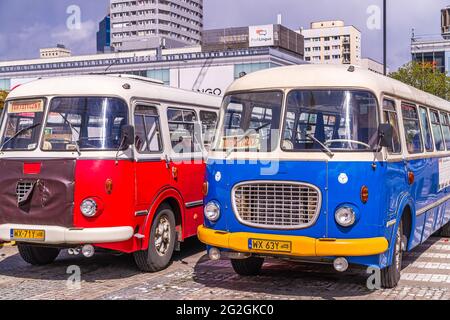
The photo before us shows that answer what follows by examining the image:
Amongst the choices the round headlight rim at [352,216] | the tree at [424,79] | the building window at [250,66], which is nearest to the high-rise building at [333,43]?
the building window at [250,66]

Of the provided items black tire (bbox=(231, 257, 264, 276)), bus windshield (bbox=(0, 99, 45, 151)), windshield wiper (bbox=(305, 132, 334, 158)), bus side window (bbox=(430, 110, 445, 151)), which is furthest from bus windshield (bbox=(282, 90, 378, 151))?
bus side window (bbox=(430, 110, 445, 151))

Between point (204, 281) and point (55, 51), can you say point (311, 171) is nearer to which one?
point (204, 281)

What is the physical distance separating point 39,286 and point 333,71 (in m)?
4.88

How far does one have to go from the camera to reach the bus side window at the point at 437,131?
11.4m

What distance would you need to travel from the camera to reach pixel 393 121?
343 inches

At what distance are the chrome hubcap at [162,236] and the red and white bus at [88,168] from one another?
0.02 m

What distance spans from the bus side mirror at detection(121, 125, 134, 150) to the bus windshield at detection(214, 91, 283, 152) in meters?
1.18

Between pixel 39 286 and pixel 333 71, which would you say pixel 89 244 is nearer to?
pixel 39 286

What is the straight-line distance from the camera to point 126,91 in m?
9.40

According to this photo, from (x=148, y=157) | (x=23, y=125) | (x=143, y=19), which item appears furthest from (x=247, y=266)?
(x=143, y=19)

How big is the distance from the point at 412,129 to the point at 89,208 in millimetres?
4877

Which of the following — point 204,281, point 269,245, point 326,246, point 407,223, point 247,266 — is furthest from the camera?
point 247,266

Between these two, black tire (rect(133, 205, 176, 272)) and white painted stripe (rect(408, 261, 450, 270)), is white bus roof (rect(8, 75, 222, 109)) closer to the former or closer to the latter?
black tire (rect(133, 205, 176, 272))

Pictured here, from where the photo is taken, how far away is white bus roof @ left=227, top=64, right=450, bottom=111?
8.11m
